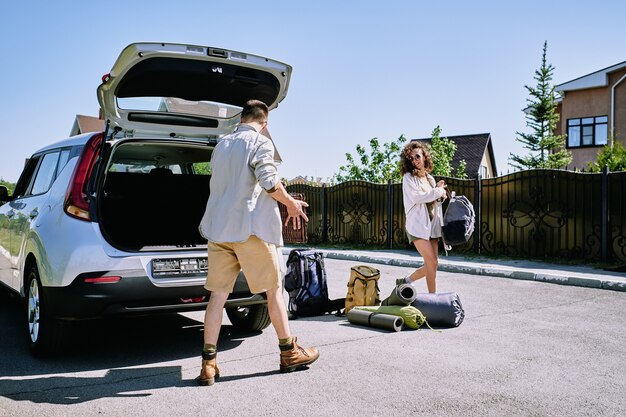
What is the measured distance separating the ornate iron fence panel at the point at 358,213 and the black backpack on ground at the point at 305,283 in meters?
10.0

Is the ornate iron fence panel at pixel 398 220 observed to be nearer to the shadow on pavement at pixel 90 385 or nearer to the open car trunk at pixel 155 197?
the open car trunk at pixel 155 197

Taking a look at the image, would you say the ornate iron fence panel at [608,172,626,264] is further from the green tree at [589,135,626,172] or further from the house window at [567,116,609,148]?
the house window at [567,116,609,148]

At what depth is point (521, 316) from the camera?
6.91 m

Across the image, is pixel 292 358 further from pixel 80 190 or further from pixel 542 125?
pixel 542 125

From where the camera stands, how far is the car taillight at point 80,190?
15.3 ft

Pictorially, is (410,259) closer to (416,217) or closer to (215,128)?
(416,217)

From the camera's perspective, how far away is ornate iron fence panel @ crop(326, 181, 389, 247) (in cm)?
1698

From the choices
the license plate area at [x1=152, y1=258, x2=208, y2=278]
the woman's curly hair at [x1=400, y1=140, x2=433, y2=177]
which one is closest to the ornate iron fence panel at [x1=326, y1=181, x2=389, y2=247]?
the woman's curly hair at [x1=400, y1=140, x2=433, y2=177]

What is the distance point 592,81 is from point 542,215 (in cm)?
2187

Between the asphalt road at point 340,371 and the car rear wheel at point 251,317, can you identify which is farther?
the car rear wheel at point 251,317

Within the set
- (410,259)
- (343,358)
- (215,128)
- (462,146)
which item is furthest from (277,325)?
(462,146)

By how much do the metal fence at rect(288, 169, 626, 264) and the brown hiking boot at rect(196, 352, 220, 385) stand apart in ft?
32.4

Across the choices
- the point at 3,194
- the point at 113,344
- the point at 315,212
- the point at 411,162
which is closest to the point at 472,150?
the point at 315,212

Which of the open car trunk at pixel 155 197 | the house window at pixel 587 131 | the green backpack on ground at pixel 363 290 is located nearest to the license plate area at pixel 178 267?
the open car trunk at pixel 155 197
